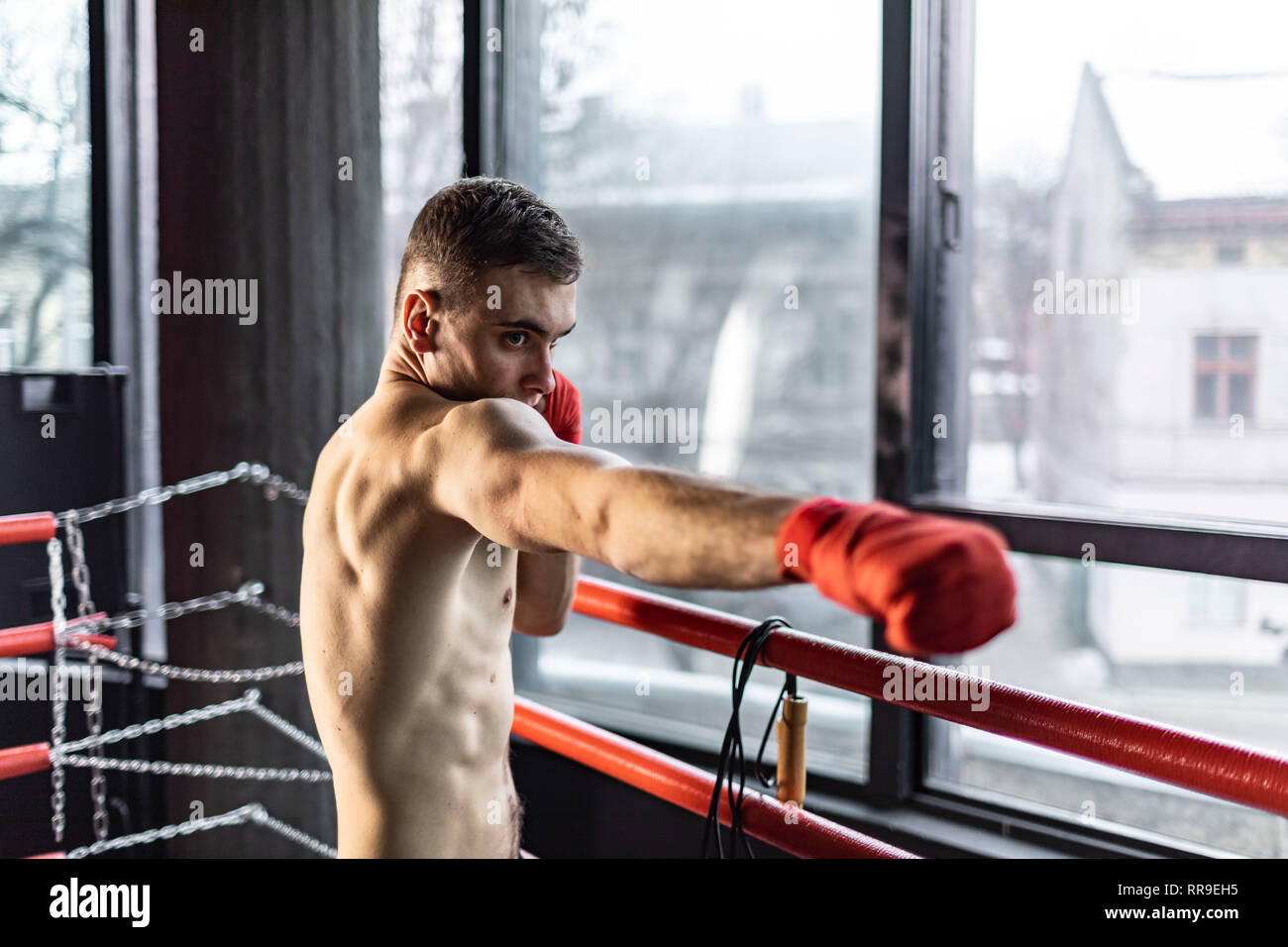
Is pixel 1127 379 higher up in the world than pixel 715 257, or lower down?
lower down

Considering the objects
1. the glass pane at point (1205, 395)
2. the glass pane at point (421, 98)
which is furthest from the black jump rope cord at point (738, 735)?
the glass pane at point (421, 98)

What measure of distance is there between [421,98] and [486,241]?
1.77 meters

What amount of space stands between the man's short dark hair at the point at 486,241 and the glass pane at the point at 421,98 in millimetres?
1518

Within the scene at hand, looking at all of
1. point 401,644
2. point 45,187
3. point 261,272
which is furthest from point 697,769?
point 45,187

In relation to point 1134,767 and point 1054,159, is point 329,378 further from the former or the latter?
point 1134,767

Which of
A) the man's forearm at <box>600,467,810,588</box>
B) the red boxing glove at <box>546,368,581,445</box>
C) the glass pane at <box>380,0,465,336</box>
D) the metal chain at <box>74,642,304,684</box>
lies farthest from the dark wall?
the man's forearm at <box>600,467,810,588</box>

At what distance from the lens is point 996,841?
1969 millimetres

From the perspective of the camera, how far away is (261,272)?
2.17 m

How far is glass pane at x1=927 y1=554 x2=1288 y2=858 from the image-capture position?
187 centimetres

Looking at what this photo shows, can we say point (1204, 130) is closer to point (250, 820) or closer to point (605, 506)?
point (605, 506)

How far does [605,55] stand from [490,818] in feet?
6.38

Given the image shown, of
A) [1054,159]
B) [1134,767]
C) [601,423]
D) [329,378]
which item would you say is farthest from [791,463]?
[1134,767]

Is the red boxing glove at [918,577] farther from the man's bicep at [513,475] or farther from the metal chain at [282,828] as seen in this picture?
the metal chain at [282,828]

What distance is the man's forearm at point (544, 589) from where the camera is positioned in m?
1.58
